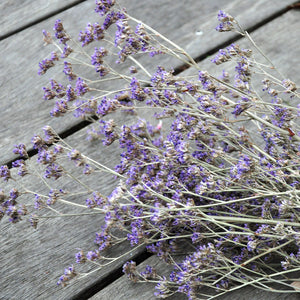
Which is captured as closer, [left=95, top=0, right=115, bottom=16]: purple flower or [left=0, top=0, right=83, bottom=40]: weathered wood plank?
[left=95, top=0, right=115, bottom=16]: purple flower

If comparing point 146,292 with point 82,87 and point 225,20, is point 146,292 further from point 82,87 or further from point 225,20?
point 225,20

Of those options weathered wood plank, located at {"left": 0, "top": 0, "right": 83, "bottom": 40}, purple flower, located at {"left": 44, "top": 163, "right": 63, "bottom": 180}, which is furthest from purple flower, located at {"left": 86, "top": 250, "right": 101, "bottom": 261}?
weathered wood plank, located at {"left": 0, "top": 0, "right": 83, "bottom": 40}

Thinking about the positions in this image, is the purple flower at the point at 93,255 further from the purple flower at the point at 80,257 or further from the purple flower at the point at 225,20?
the purple flower at the point at 225,20

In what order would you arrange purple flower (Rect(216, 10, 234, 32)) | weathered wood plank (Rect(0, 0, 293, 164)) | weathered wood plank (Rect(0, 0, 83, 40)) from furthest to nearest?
1. weathered wood plank (Rect(0, 0, 83, 40))
2. weathered wood plank (Rect(0, 0, 293, 164))
3. purple flower (Rect(216, 10, 234, 32))

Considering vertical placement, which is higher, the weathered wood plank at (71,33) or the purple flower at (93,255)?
the weathered wood plank at (71,33)

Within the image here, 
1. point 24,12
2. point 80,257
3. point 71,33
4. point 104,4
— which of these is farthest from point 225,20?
point 24,12

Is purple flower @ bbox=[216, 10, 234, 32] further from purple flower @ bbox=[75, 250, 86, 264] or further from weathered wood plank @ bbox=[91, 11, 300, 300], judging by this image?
purple flower @ bbox=[75, 250, 86, 264]

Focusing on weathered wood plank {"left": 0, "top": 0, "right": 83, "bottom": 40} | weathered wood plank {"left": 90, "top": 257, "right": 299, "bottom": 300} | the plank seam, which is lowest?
weathered wood plank {"left": 90, "top": 257, "right": 299, "bottom": 300}

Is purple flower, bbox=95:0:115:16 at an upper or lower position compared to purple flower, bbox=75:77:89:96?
upper

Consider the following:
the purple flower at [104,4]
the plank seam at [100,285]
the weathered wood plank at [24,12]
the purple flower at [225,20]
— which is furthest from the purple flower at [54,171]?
the weathered wood plank at [24,12]
